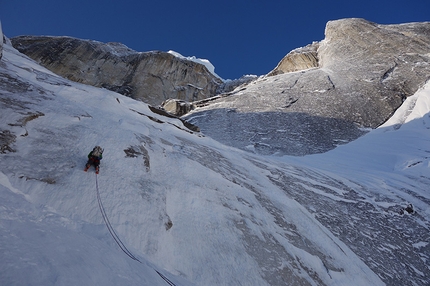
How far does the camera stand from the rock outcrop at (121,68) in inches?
1948

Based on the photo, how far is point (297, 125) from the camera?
26172mm

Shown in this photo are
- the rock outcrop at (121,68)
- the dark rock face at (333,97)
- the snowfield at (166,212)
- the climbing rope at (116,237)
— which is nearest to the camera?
the snowfield at (166,212)

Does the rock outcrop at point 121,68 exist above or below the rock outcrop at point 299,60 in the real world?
below

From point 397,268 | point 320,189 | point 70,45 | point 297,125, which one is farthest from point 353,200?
point 70,45

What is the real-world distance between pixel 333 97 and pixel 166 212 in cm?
2937

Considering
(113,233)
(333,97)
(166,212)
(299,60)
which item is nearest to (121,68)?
(299,60)

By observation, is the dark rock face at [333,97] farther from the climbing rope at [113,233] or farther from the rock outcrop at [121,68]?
the rock outcrop at [121,68]

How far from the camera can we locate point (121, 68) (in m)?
54.0

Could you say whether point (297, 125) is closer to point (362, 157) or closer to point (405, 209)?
point (362, 157)

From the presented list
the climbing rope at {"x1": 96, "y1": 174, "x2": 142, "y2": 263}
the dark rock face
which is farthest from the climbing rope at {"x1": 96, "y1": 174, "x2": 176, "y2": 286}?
the dark rock face

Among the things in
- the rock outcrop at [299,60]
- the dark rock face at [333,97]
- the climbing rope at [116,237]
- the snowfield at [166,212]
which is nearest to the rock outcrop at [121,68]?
the rock outcrop at [299,60]

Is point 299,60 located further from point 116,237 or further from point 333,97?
point 116,237

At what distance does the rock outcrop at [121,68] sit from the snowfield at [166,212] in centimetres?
4158

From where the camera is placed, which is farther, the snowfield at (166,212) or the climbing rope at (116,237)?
the climbing rope at (116,237)
